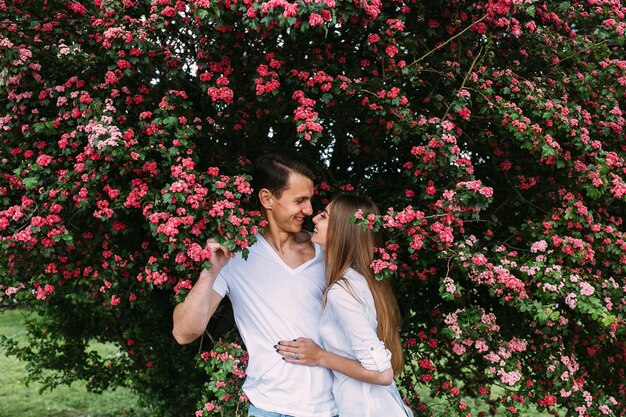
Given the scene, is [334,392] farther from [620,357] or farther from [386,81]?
[620,357]

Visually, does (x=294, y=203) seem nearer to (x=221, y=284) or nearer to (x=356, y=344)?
(x=221, y=284)

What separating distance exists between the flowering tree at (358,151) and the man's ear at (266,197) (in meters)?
0.14

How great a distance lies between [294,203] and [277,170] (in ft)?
0.71

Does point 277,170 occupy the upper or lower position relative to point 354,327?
upper

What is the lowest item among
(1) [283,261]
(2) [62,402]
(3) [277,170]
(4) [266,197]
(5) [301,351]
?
(2) [62,402]

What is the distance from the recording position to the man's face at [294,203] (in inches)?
119

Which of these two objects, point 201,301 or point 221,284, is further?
point 221,284

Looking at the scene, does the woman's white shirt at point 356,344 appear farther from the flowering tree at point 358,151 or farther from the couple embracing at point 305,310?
the flowering tree at point 358,151

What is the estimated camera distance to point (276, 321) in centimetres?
282

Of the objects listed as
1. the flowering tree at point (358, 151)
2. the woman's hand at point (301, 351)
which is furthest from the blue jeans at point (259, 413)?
the woman's hand at point (301, 351)

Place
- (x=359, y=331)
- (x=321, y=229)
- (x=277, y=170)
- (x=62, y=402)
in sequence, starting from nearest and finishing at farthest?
(x=359, y=331) → (x=321, y=229) → (x=277, y=170) → (x=62, y=402)

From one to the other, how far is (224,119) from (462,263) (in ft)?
5.44

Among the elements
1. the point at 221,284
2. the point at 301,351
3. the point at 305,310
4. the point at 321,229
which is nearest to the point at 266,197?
the point at 321,229

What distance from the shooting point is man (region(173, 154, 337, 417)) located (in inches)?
107
